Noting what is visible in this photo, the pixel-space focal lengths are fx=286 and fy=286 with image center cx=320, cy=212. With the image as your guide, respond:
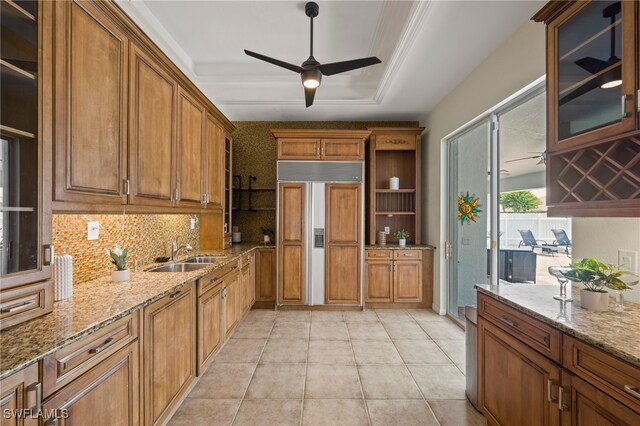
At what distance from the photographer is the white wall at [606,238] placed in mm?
1561

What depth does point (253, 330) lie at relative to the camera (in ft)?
11.7

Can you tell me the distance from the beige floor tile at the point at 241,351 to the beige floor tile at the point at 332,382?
63 centimetres

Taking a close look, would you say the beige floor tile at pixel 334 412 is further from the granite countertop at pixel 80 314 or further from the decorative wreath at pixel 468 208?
the decorative wreath at pixel 468 208

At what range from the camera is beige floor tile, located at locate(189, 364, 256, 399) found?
229cm

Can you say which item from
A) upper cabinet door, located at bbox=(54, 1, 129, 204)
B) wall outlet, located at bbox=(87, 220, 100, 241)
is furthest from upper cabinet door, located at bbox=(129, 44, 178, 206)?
wall outlet, located at bbox=(87, 220, 100, 241)

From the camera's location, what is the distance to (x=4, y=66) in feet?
3.86

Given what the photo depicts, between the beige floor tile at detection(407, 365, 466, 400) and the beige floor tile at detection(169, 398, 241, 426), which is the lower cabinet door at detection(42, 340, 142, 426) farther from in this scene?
the beige floor tile at detection(407, 365, 466, 400)

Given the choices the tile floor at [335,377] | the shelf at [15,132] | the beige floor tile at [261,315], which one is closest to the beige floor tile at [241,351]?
the tile floor at [335,377]

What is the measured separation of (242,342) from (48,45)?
9.71ft

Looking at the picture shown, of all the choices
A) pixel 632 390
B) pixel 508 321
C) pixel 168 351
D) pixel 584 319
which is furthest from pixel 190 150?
pixel 632 390

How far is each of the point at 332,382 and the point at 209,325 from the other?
3.94ft

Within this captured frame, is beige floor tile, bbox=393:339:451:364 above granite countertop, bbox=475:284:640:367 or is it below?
below

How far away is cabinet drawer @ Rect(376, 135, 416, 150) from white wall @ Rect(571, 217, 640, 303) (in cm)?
287

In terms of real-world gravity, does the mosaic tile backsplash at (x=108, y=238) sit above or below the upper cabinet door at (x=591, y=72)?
below
